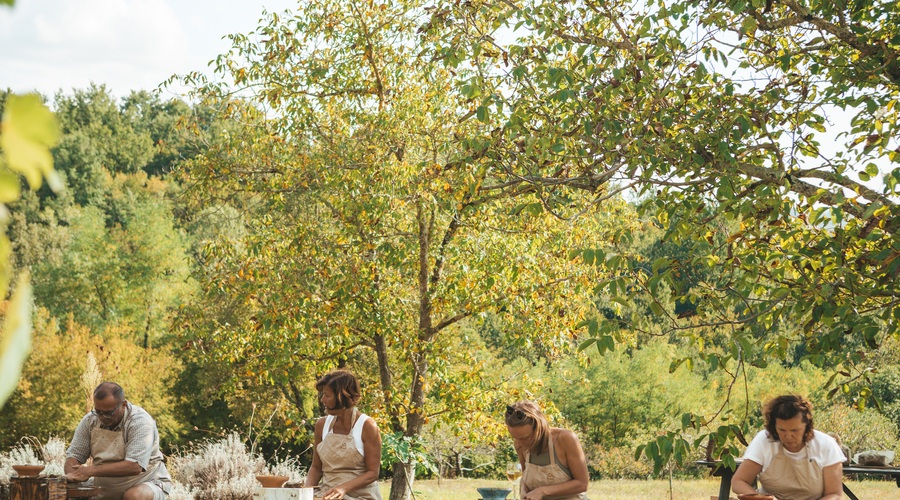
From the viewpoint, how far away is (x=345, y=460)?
4.65m

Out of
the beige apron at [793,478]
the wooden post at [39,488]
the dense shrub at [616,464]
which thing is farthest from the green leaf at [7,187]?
the dense shrub at [616,464]

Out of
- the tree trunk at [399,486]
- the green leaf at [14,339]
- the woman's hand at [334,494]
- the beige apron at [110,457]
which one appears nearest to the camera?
the green leaf at [14,339]

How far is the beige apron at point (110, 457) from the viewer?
16.7ft

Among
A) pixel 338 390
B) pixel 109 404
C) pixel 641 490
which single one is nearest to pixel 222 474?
pixel 109 404

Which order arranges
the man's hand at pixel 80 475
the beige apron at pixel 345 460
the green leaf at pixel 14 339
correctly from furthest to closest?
the man's hand at pixel 80 475, the beige apron at pixel 345 460, the green leaf at pixel 14 339

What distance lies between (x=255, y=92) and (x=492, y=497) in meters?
6.65

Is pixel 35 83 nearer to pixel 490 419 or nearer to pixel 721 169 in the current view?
pixel 490 419

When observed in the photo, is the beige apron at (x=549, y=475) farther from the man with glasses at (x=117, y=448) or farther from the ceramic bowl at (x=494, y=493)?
the man with glasses at (x=117, y=448)

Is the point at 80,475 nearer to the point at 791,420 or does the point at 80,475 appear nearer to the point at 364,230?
the point at 791,420

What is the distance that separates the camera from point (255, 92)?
10.2 metres

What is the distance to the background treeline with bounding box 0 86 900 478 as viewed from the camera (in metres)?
9.76

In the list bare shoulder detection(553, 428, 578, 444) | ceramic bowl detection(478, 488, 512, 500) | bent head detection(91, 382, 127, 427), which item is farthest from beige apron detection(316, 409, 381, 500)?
bent head detection(91, 382, 127, 427)

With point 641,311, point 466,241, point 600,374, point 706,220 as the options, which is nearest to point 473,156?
point 706,220

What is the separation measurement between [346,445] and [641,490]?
11056 mm
